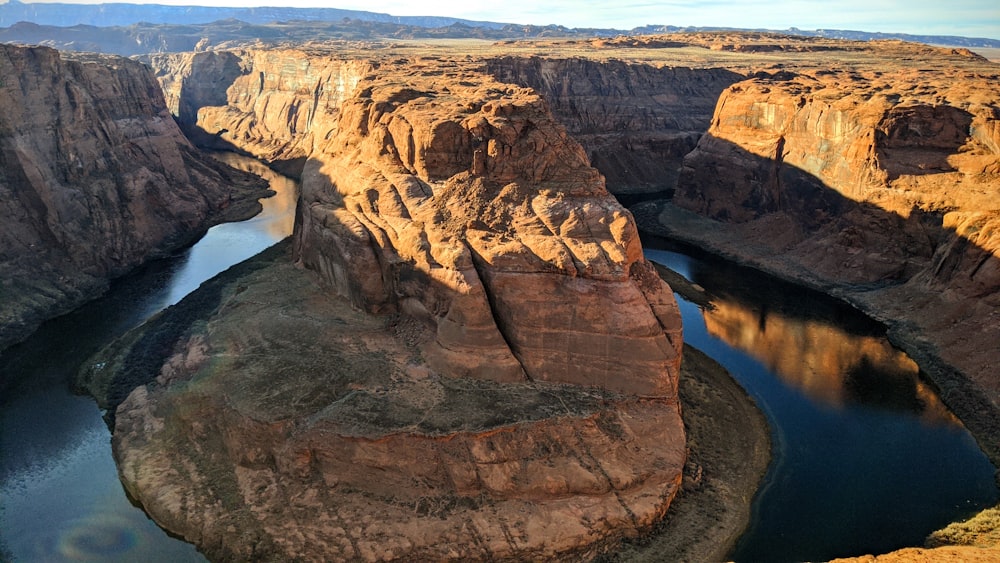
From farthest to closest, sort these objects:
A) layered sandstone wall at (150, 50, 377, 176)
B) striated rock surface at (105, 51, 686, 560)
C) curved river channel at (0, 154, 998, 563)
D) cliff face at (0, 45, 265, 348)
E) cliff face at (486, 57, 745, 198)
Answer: layered sandstone wall at (150, 50, 377, 176), cliff face at (486, 57, 745, 198), cliff face at (0, 45, 265, 348), curved river channel at (0, 154, 998, 563), striated rock surface at (105, 51, 686, 560)

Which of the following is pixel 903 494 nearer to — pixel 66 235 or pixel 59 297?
pixel 59 297

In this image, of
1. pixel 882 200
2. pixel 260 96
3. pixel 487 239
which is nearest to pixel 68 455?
pixel 487 239

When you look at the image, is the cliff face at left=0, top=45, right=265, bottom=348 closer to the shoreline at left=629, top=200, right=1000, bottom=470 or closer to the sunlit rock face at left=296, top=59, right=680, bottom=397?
the sunlit rock face at left=296, top=59, right=680, bottom=397

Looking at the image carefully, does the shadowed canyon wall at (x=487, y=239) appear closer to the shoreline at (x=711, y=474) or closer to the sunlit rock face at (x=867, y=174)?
the shoreline at (x=711, y=474)

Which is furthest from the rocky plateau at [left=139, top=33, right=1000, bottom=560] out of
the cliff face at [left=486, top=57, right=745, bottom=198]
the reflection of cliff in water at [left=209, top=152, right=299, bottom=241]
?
the reflection of cliff in water at [left=209, top=152, right=299, bottom=241]

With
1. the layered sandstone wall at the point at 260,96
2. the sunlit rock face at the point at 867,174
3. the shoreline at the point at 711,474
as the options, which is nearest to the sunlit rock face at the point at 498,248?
the shoreline at the point at 711,474
